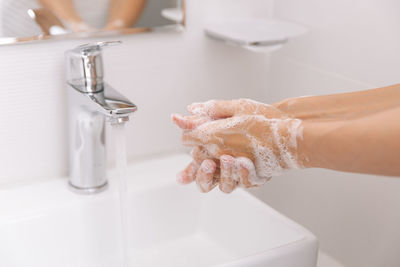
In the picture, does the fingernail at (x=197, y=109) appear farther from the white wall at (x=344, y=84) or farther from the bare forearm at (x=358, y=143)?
the white wall at (x=344, y=84)

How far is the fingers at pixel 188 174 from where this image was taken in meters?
0.89

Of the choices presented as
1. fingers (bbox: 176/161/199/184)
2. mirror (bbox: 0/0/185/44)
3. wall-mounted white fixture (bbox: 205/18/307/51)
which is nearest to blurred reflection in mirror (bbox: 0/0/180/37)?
mirror (bbox: 0/0/185/44)

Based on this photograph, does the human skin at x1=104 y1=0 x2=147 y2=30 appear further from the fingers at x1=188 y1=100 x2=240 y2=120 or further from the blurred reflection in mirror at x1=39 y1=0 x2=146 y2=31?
the fingers at x1=188 y1=100 x2=240 y2=120

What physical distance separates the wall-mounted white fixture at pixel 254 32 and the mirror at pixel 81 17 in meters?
0.08

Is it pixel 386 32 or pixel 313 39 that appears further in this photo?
pixel 313 39

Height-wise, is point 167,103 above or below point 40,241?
above

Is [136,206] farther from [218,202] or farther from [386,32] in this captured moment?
[386,32]

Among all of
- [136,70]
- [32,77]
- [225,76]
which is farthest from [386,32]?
[32,77]

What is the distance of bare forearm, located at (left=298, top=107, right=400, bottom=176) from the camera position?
2.08 ft

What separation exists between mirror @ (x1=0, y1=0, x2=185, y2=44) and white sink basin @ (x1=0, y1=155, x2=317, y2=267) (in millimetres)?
294

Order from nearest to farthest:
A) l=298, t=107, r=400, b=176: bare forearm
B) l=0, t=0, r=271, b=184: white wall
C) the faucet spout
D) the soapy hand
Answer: l=298, t=107, r=400, b=176: bare forearm
the soapy hand
the faucet spout
l=0, t=0, r=271, b=184: white wall

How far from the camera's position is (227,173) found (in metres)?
0.82

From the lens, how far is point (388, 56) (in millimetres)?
928

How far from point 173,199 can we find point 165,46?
0.32m
